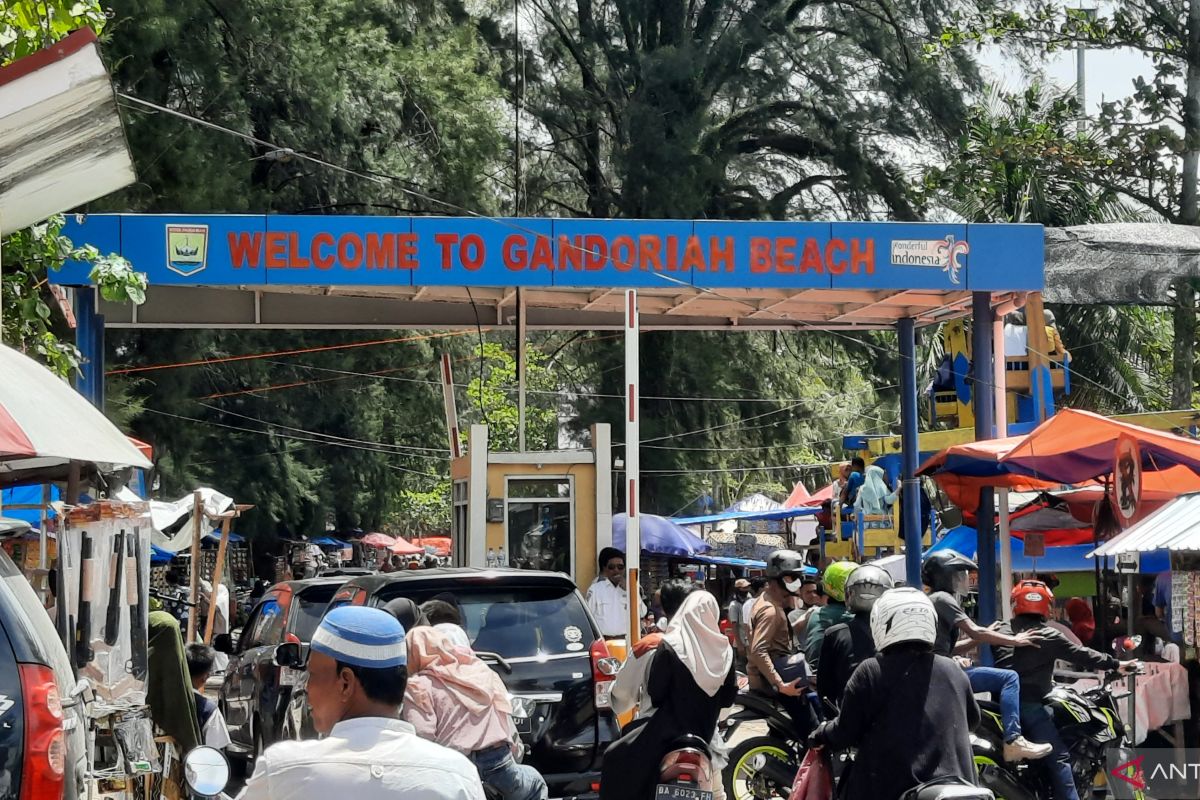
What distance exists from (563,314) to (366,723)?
19.0 metres

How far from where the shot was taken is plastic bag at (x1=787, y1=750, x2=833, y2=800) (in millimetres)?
7609

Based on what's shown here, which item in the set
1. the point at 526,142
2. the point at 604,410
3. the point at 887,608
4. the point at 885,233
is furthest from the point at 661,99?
the point at 887,608

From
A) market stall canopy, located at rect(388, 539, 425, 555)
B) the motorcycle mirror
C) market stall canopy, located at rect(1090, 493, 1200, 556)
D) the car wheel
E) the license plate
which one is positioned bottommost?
market stall canopy, located at rect(388, 539, 425, 555)

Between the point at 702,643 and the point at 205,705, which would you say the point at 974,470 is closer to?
the point at 702,643

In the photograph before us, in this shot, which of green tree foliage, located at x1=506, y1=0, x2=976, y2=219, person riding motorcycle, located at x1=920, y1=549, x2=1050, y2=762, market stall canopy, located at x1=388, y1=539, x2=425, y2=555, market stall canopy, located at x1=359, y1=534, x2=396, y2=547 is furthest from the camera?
market stall canopy, located at x1=388, y1=539, x2=425, y2=555

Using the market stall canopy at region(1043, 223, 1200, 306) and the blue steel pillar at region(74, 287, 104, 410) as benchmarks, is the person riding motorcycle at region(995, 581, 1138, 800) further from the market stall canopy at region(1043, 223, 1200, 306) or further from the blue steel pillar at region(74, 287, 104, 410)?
the blue steel pillar at region(74, 287, 104, 410)

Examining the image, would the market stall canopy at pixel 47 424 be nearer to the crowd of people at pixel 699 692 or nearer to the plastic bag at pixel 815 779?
the crowd of people at pixel 699 692

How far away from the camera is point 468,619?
31.5 ft

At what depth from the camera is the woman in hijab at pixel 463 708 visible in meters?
6.74

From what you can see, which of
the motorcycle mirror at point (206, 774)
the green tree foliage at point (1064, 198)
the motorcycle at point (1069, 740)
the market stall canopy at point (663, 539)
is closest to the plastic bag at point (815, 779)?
the motorcycle at point (1069, 740)

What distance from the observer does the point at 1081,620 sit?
46.9ft

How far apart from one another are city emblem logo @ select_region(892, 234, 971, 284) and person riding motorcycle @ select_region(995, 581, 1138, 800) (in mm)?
8397

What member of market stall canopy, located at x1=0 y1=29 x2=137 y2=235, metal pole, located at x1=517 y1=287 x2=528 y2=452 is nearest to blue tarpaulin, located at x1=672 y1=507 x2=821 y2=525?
metal pole, located at x1=517 y1=287 x2=528 y2=452

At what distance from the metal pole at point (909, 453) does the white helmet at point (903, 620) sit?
13.6 metres
